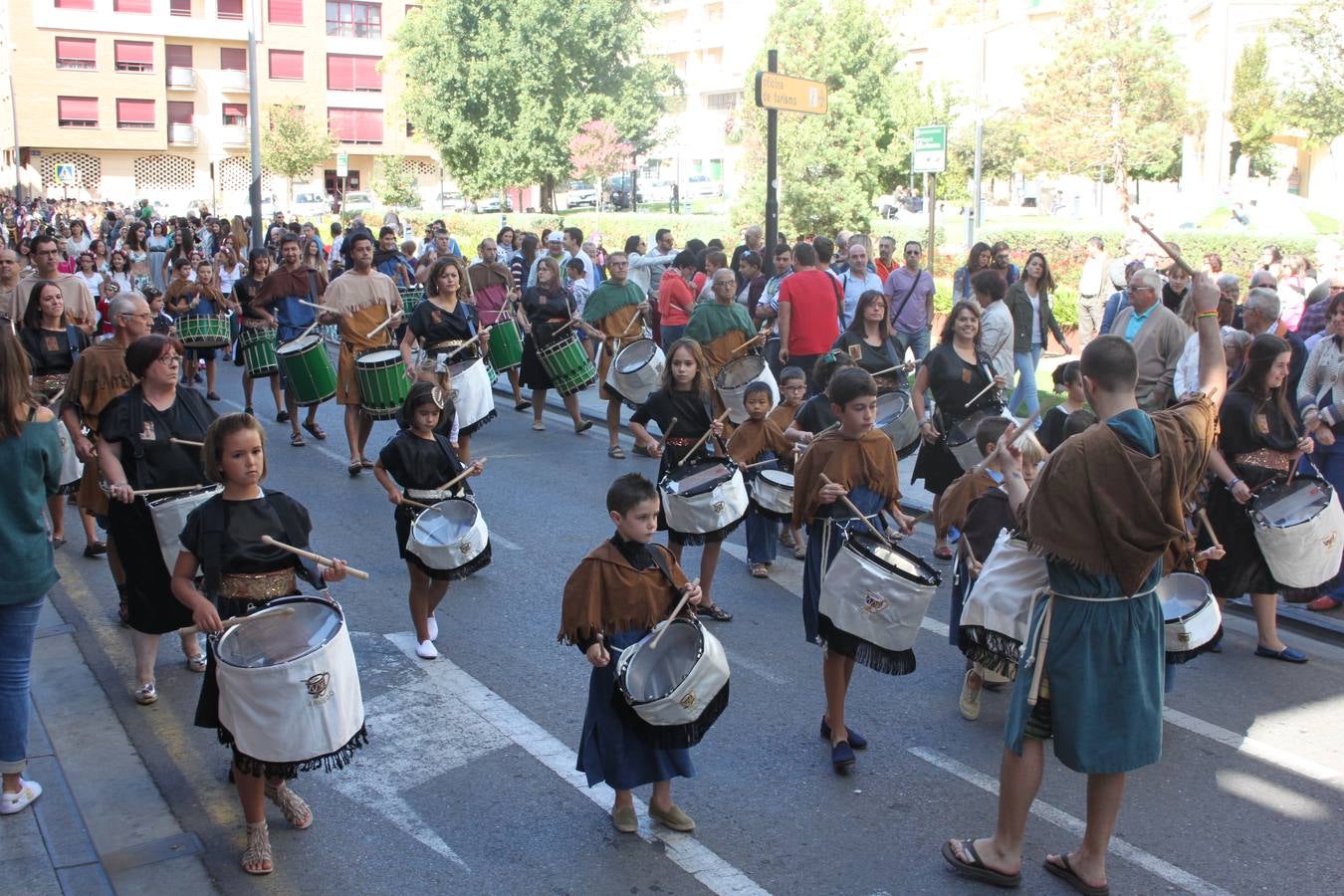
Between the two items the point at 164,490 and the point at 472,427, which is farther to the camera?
the point at 472,427

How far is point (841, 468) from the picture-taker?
6.12 metres

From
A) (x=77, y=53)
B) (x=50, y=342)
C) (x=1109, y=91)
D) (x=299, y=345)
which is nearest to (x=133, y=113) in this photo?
(x=77, y=53)

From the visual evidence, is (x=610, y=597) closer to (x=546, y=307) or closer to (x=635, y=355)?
(x=635, y=355)

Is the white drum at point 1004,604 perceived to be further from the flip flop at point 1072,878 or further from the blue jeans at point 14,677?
the blue jeans at point 14,677

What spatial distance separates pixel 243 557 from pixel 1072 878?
3.21 metres

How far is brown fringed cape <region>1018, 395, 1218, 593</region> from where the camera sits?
14.1 ft

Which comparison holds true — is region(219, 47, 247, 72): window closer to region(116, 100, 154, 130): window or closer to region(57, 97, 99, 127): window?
region(116, 100, 154, 130): window

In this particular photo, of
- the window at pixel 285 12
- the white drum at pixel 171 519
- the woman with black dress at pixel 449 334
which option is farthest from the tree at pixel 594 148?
the white drum at pixel 171 519

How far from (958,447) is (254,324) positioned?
7.54 m

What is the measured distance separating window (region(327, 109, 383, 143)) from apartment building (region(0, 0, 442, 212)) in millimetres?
71

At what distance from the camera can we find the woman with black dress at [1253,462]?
701 centimetres

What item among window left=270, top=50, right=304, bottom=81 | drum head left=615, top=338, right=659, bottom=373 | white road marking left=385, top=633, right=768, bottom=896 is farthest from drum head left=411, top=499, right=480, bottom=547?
window left=270, top=50, right=304, bottom=81

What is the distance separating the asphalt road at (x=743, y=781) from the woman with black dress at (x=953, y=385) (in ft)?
4.76

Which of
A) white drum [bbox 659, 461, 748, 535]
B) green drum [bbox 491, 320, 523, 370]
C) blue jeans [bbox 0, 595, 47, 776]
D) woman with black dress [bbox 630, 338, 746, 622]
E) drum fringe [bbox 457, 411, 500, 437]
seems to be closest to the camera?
blue jeans [bbox 0, 595, 47, 776]
